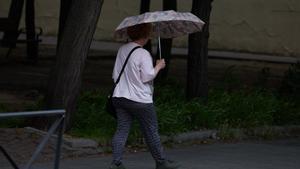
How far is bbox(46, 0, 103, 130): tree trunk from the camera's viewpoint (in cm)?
995

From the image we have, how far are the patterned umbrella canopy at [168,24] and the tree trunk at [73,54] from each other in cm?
119

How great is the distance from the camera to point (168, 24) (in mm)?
8805

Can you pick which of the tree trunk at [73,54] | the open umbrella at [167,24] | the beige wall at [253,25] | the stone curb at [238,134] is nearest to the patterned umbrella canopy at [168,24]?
the open umbrella at [167,24]

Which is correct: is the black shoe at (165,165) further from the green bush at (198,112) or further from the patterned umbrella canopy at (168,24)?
the green bush at (198,112)

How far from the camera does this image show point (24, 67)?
1852 centimetres

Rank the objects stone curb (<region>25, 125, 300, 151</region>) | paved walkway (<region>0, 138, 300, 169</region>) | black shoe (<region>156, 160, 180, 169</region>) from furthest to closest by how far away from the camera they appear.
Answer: stone curb (<region>25, 125, 300, 151</region>), paved walkway (<region>0, 138, 300, 169</region>), black shoe (<region>156, 160, 180, 169</region>)

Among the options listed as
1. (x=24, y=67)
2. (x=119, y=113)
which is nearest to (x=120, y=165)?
(x=119, y=113)

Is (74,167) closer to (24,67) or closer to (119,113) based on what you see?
(119,113)

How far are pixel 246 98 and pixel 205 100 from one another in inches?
30.5

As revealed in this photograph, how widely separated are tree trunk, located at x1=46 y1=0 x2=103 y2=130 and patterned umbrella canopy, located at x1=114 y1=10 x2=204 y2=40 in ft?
3.90

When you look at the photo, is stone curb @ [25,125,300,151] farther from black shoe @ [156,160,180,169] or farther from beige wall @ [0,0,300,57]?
beige wall @ [0,0,300,57]

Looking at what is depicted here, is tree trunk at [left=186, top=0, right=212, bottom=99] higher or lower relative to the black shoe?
higher

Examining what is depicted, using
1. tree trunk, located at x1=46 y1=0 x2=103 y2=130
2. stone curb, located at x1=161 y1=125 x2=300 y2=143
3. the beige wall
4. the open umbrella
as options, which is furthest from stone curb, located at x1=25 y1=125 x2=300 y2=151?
the beige wall

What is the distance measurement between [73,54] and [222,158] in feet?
7.44
